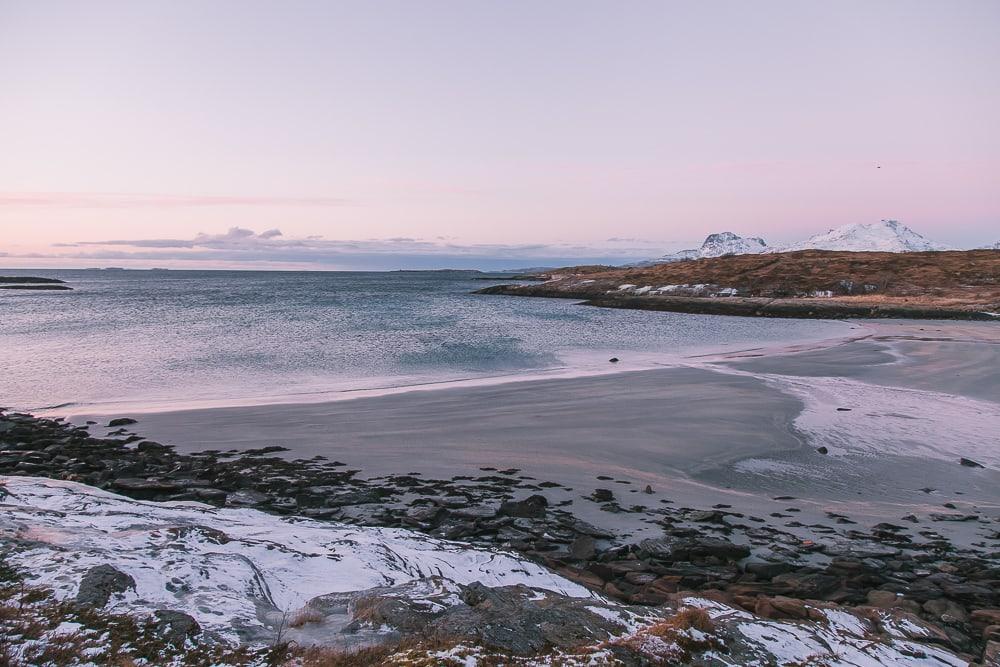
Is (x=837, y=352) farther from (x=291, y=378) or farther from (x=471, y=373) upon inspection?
(x=291, y=378)

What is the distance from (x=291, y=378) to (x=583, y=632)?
19.0 meters

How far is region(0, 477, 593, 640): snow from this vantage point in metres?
5.05

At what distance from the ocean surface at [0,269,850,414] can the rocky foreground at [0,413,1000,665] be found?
9.99 m

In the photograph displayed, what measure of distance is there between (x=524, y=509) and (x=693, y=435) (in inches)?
249

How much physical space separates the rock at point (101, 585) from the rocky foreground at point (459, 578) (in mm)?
18

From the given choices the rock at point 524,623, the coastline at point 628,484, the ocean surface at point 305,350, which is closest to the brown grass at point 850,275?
the ocean surface at point 305,350

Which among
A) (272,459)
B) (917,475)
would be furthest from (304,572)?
(917,475)

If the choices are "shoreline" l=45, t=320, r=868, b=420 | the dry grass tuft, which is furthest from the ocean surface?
the dry grass tuft

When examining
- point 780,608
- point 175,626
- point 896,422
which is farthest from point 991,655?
point 896,422

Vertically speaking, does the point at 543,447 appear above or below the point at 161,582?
below

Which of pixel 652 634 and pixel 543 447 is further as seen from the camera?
pixel 543 447

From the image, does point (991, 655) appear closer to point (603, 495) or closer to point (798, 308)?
point (603, 495)

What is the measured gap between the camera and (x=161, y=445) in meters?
12.6

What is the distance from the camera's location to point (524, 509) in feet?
29.1
